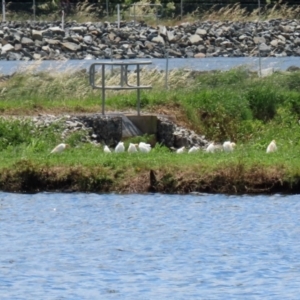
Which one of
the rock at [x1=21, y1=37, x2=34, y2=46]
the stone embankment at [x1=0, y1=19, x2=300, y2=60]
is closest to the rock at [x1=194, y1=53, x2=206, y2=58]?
the stone embankment at [x1=0, y1=19, x2=300, y2=60]

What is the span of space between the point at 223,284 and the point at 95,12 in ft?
172

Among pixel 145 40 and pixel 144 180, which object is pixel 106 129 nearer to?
pixel 144 180

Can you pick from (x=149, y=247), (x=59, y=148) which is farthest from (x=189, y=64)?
(x=149, y=247)

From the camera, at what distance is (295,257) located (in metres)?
14.6

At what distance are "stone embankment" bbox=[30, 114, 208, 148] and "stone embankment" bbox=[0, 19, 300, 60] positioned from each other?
31.2 metres

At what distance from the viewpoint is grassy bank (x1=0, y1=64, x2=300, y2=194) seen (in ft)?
61.3

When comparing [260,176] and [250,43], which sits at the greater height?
[260,176]

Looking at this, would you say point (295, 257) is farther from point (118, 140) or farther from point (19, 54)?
point (19, 54)

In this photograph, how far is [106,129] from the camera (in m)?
24.1

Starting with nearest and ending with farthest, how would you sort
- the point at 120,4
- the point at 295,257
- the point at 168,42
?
the point at 295,257, the point at 168,42, the point at 120,4

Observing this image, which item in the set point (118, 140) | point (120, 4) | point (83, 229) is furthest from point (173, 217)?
point (120, 4)

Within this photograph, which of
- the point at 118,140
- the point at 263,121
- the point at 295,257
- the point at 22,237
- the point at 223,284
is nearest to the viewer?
the point at 223,284

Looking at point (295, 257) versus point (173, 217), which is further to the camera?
point (173, 217)

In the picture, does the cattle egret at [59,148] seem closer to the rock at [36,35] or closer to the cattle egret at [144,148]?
the cattle egret at [144,148]
